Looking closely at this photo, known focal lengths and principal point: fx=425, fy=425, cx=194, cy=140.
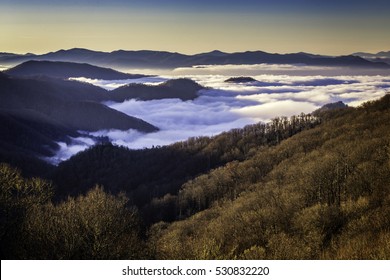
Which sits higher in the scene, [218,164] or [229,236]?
[229,236]

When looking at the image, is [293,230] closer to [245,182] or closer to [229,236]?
[229,236]

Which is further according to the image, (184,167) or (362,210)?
(184,167)

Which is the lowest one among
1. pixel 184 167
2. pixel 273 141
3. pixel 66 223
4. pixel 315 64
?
pixel 184 167

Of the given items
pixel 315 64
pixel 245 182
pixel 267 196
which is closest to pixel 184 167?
pixel 245 182

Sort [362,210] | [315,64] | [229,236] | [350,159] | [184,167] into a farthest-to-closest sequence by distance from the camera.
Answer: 1. [184,167]
2. [350,159]
3. [315,64]
4. [229,236]
5. [362,210]

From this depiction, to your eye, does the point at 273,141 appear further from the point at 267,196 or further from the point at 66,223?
the point at 66,223

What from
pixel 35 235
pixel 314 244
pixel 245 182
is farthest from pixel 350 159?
pixel 245 182

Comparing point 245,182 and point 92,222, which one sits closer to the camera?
point 92,222

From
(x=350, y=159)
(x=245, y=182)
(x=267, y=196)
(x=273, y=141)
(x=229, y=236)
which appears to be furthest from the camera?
(x=273, y=141)

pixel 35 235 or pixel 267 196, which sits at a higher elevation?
pixel 35 235
